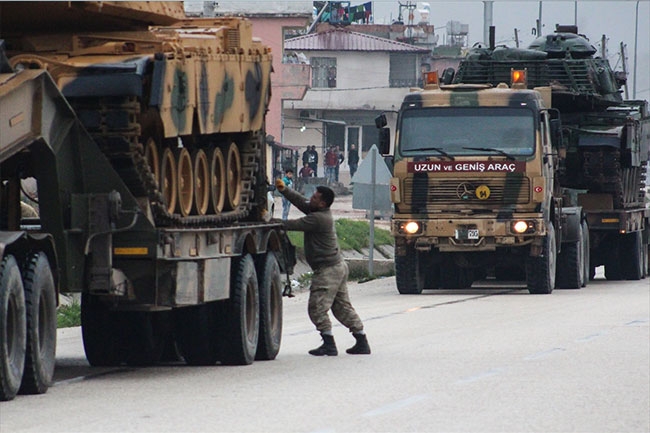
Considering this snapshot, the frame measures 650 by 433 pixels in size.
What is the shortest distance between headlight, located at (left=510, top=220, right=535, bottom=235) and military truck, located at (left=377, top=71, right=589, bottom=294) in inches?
0.6

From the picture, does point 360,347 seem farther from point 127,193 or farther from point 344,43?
point 344,43

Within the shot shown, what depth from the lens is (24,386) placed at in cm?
1237

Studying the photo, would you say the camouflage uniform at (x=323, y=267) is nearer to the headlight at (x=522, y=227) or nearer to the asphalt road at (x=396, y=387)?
the asphalt road at (x=396, y=387)

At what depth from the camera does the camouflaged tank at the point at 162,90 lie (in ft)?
43.9

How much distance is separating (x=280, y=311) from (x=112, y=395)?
14.1 feet

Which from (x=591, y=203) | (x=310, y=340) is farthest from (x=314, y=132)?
(x=310, y=340)

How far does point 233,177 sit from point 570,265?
1386 cm

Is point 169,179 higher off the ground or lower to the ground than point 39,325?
higher

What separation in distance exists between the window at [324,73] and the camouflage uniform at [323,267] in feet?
236

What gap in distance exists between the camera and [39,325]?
12703 mm

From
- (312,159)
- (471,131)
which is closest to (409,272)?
(471,131)

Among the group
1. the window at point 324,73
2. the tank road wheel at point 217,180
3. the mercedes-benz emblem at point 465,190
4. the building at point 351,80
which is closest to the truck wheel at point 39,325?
the tank road wheel at point 217,180

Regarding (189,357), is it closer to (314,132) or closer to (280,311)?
(280,311)

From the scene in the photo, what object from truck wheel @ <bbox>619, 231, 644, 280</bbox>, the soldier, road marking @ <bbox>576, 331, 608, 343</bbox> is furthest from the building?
the soldier
